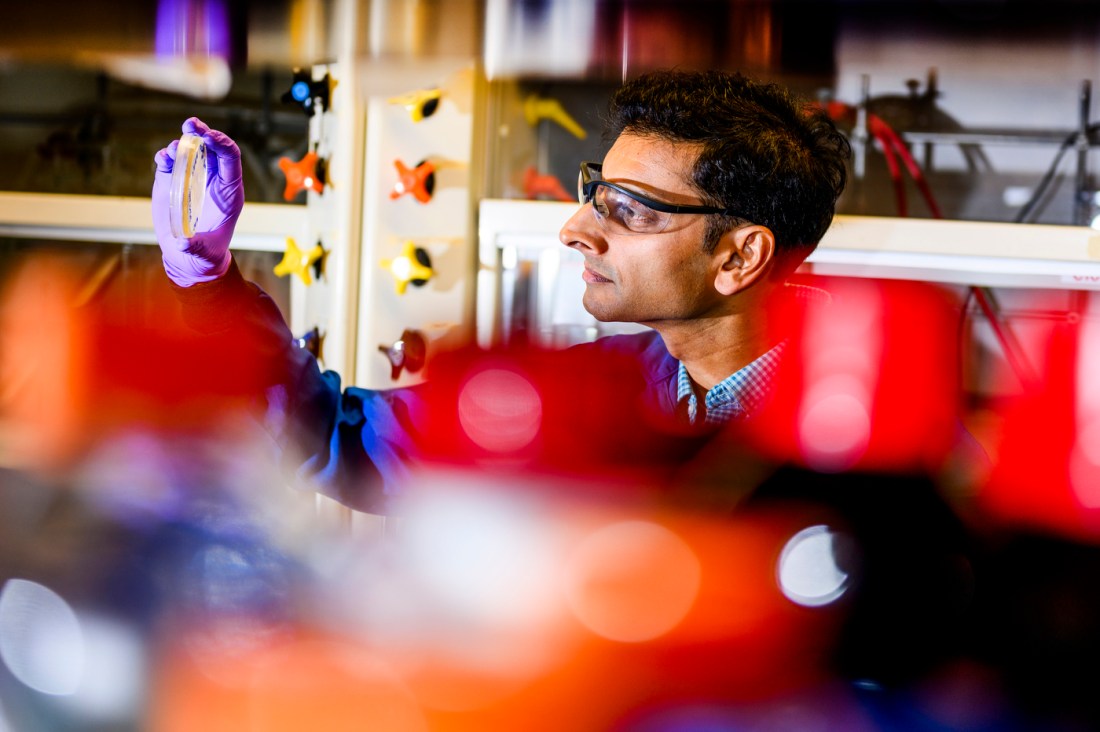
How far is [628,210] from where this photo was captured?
42.7 inches

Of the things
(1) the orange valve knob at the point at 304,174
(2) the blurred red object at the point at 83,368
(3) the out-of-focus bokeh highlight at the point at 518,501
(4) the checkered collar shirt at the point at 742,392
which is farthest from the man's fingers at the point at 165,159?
(4) the checkered collar shirt at the point at 742,392

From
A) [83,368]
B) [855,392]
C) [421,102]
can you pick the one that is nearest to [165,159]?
[421,102]

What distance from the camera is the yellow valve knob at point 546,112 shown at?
5.42ft

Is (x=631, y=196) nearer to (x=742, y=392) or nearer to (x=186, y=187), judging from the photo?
(x=742, y=392)

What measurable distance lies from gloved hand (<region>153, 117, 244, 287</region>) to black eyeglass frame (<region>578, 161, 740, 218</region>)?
17.3 inches

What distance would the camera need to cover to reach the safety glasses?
1.08 metres

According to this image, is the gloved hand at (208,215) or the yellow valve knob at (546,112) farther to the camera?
the yellow valve knob at (546,112)

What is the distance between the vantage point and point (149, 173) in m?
1.88

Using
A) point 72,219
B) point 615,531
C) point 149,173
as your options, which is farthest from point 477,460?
point 149,173

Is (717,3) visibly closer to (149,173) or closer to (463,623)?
(463,623)

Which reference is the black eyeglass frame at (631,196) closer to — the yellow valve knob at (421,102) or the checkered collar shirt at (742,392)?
the checkered collar shirt at (742,392)

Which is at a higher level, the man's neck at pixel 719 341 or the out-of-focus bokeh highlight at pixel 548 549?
the man's neck at pixel 719 341

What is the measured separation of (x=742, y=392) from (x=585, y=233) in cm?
31

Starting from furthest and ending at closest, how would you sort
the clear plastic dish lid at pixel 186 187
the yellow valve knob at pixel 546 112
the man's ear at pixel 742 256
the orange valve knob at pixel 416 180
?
1. the yellow valve knob at pixel 546 112
2. the orange valve knob at pixel 416 180
3. the man's ear at pixel 742 256
4. the clear plastic dish lid at pixel 186 187
